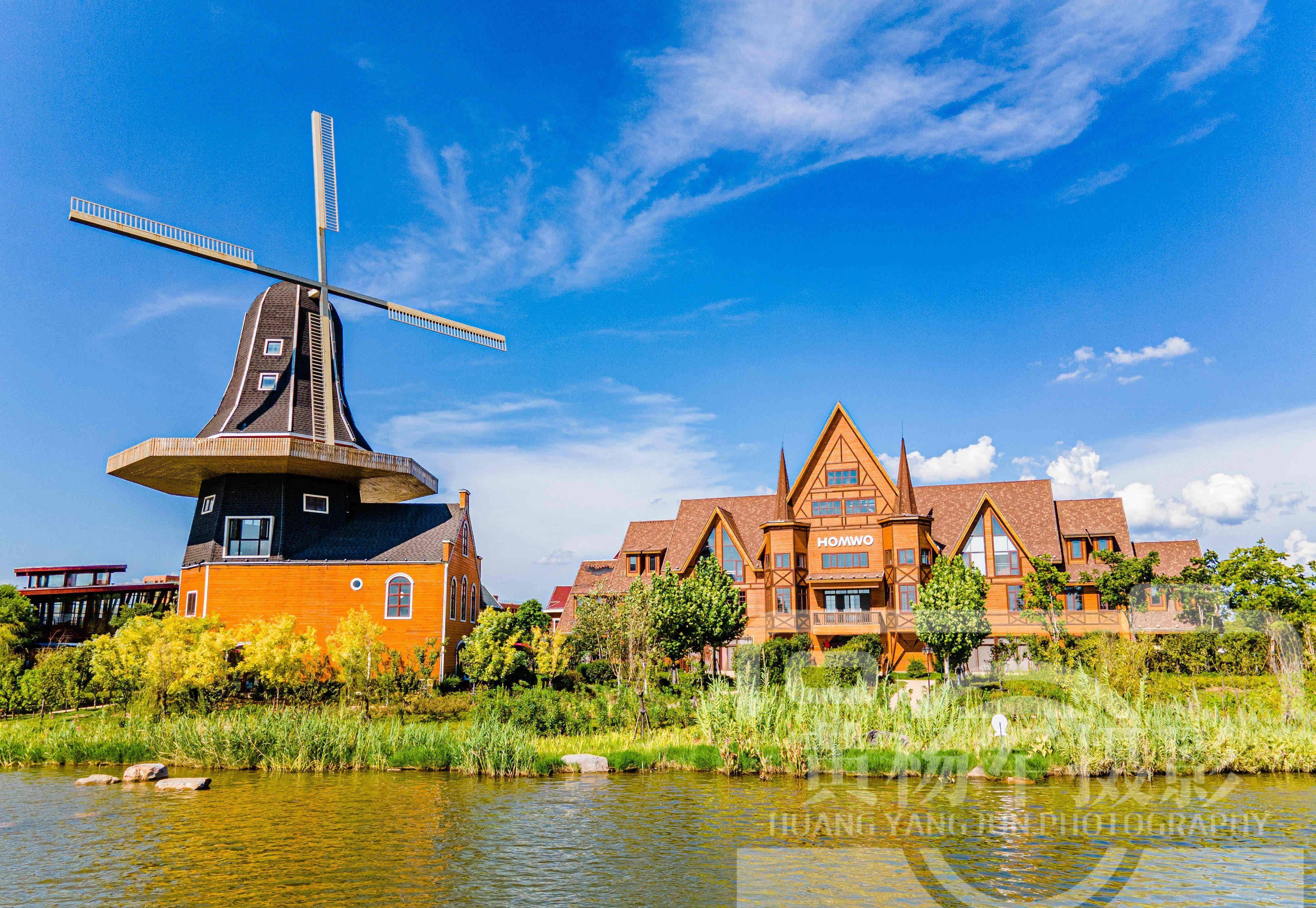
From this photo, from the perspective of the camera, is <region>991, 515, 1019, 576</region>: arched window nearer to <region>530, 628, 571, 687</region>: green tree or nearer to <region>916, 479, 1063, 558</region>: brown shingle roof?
<region>916, 479, 1063, 558</region>: brown shingle roof

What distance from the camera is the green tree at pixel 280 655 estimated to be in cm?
3000

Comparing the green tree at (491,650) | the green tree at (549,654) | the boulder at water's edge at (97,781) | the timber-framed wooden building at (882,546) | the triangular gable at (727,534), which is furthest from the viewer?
the triangular gable at (727,534)

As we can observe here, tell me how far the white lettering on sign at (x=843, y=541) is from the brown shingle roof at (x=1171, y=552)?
43.5ft

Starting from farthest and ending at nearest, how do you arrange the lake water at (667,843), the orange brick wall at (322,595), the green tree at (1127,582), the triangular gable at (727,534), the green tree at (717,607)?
the triangular gable at (727,534), the green tree at (1127,582), the orange brick wall at (322,595), the green tree at (717,607), the lake water at (667,843)

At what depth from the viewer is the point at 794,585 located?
45.2 metres

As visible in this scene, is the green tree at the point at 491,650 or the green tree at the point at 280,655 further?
the green tree at the point at 491,650

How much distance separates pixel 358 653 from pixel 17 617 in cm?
2142

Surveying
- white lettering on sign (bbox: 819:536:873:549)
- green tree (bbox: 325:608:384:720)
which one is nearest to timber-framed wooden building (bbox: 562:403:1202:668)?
white lettering on sign (bbox: 819:536:873:549)

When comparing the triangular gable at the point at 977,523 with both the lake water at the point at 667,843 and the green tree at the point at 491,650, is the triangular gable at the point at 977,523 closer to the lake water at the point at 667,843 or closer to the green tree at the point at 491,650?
the green tree at the point at 491,650

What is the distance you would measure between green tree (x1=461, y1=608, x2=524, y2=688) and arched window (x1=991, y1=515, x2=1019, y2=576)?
24719 millimetres

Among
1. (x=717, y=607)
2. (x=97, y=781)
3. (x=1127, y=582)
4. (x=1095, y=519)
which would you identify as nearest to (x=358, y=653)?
(x=97, y=781)

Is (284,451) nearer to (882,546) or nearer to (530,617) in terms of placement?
(530,617)

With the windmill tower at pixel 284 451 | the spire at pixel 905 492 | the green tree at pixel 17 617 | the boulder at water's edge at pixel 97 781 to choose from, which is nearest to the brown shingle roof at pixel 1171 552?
the spire at pixel 905 492

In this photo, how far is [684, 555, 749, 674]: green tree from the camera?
37.3 meters
